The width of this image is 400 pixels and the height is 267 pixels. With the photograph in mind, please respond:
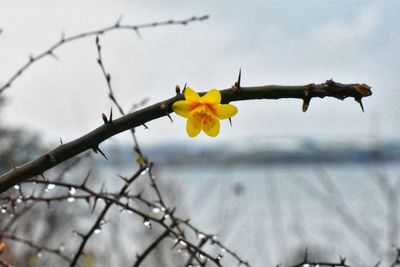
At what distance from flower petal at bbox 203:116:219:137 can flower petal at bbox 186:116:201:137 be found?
1 centimetres

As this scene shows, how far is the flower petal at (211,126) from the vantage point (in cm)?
115

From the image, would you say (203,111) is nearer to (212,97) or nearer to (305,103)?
(212,97)

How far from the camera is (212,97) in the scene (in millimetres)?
1075

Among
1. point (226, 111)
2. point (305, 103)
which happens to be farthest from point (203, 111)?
point (305, 103)

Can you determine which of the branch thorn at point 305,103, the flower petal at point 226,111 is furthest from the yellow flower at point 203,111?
the branch thorn at point 305,103

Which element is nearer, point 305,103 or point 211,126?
point 305,103

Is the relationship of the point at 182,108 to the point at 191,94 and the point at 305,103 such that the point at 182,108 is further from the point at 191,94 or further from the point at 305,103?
the point at 305,103

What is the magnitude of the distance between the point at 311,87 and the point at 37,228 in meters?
4.44

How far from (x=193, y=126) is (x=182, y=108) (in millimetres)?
72

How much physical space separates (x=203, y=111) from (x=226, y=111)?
0.03m

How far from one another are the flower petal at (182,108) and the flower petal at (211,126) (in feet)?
0.17

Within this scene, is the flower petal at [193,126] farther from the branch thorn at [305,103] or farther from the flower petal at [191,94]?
the branch thorn at [305,103]

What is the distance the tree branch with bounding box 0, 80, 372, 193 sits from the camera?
1.02 meters

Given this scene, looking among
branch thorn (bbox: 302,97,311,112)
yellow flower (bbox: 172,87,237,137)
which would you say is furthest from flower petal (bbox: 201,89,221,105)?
branch thorn (bbox: 302,97,311,112)
